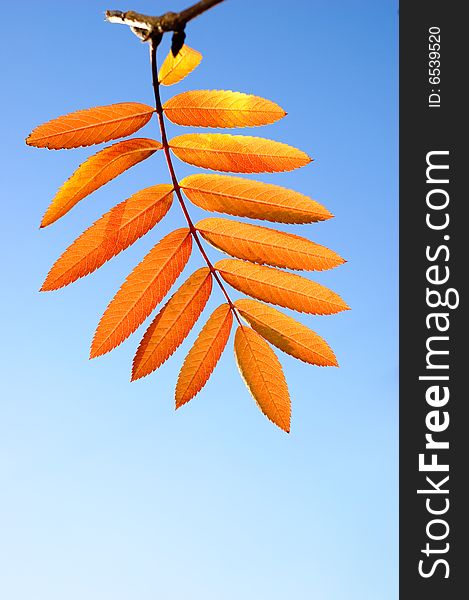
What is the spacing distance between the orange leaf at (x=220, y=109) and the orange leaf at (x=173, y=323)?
1.48ft

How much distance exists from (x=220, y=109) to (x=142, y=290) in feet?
1.83

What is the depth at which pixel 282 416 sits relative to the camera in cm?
213

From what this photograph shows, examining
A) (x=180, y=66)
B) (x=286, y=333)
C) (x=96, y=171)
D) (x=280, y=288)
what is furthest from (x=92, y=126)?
(x=286, y=333)

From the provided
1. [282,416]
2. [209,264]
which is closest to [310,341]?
[282,416]

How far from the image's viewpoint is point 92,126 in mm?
1954

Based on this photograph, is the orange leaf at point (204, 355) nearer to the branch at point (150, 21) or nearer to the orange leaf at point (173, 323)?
the orange leaf at point (173, 323)

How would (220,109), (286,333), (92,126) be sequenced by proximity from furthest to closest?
(286,333) → (220,109) → (92,126)

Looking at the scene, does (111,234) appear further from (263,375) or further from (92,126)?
(263,375)

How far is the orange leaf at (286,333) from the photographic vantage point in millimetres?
2160

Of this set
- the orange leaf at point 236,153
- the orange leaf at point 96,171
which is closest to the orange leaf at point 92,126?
the orange leaf at point 96,171

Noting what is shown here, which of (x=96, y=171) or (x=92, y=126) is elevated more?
(x=92, y=126)

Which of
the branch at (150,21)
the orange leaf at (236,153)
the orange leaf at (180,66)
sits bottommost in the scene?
the orange leaf at (236,153)

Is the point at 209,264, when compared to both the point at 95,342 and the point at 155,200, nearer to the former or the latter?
the point at 155,200

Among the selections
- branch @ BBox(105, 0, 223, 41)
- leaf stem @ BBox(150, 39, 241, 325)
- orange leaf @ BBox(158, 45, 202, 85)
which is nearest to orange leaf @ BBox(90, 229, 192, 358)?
leaf stem @ BBox(150, 39, 241, 325)
